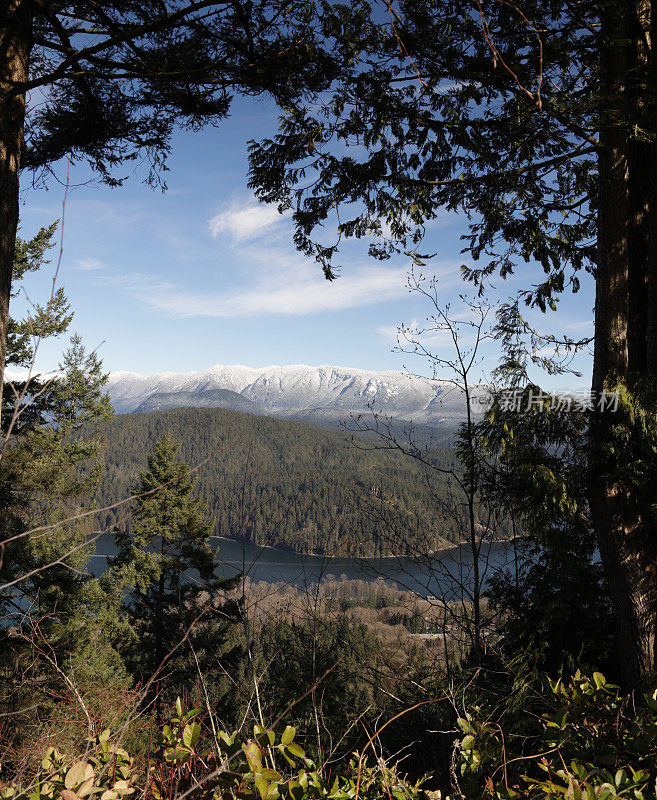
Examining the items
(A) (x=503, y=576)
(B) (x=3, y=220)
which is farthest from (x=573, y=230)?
(B) (x=3, y=220)

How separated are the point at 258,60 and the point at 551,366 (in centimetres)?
Answer: 283

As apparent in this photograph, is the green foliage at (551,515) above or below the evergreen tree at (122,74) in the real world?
below

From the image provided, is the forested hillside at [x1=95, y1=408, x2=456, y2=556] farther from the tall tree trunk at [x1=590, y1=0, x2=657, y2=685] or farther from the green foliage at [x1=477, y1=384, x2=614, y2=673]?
the tall tree trunk at [x1=590, y1=0, x2=657, y2=685]

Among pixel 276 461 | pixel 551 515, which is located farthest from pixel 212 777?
pixel 276 461

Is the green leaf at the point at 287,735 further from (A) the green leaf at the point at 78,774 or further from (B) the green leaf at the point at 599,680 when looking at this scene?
(B) the green leaf at the point at 599,680

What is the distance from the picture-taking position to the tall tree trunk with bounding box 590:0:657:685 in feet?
9.89

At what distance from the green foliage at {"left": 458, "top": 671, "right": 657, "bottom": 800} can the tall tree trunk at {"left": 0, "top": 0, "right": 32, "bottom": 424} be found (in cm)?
226

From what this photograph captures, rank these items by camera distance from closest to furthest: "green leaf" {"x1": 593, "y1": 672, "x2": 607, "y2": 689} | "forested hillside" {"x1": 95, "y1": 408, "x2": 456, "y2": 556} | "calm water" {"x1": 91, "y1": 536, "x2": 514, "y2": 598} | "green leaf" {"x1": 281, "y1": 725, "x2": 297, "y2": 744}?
"green leaf" {"x1": 281, "y1": 725, "x2": 297, "y2": 744}, "green leaf" {"x1": 593, "y1": 672, "x2": 607, "y2": 689}, "calm water" {"x1": 91, "y1": 536, "x2": 514, "y2": 598}, "forested hillside" {"x1": 95, "y1": 408, "x2": 456, "y2": 556}

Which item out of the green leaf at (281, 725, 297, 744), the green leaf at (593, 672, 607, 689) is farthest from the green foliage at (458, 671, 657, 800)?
the green leaf at (281, 725, 297, 744)

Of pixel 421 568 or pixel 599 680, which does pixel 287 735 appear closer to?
pixel 599 680

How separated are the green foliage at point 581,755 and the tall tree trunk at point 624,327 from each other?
160 centimetres

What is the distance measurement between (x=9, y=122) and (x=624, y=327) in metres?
3.74

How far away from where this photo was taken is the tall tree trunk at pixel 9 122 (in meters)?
2.01

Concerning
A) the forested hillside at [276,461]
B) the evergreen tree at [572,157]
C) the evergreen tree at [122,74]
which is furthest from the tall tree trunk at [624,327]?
the forested hillside at [276,461]
